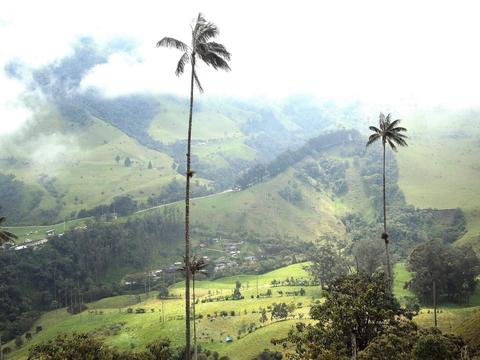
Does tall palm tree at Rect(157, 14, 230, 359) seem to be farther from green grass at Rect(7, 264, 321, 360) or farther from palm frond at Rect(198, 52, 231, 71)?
green grass at Rect(7, 264, 321, 360)

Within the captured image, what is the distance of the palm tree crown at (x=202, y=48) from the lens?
27.8m

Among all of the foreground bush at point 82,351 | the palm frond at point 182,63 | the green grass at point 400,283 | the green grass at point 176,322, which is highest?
the palm frond at point 182,63

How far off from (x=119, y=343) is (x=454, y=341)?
232ft

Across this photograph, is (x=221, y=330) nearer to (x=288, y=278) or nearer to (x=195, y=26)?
(x=288, y=278)

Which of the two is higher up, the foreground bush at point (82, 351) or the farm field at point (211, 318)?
the foreground bush at point (82, 351)

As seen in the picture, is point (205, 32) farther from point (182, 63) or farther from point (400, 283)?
point (400, 283)

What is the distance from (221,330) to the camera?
84.6 metres

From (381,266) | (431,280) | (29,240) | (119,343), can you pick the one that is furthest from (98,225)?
(431,280)

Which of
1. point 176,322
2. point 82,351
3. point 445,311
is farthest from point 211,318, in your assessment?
point 82,351

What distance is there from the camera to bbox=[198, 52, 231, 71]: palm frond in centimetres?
2817

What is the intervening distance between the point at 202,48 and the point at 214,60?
105cm

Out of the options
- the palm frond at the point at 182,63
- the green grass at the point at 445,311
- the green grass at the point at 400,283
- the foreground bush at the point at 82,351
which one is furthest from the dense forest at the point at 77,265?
the palm frond at the point at 182,63

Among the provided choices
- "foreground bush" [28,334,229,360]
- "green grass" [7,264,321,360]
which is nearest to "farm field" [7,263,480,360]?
"green grass" [7,264,321,360]

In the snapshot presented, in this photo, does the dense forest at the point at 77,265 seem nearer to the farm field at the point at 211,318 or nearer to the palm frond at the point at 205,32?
the farm field at the point at 211,318
